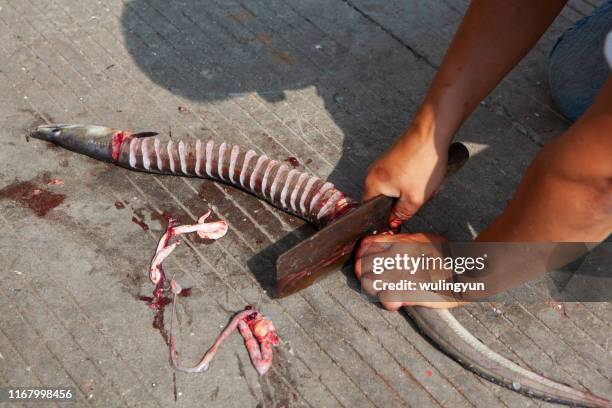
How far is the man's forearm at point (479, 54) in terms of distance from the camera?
2.88m

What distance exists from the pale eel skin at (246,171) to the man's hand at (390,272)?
0.14 ft

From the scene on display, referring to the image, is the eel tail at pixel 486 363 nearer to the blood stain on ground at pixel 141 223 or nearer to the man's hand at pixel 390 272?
the man's hand at pixel 390 272

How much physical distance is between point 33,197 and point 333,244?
141 cm

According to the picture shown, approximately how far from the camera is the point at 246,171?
334 centimetres

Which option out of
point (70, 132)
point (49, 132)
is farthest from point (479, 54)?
point (49, 132)

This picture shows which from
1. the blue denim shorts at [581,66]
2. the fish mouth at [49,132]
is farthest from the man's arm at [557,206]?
the fish mouth at [49,132]

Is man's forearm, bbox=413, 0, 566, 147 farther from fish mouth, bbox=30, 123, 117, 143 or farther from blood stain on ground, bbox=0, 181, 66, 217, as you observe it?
blood stain on ground, bbox=0, 181, 66, 217

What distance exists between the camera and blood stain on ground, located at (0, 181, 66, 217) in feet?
10.9

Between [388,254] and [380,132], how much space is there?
33.7 inches

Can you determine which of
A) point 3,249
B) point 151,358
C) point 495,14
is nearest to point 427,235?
point 495,14

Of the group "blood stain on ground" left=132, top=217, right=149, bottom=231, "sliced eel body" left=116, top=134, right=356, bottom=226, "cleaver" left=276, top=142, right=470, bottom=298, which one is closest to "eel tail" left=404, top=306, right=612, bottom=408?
"cleaver" left=276, top=142, right=470, bottom=298

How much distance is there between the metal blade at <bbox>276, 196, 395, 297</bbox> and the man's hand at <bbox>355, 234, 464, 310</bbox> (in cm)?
5

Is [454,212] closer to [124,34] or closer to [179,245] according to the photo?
[179,245]

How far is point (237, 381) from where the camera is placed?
2848 millimetres
